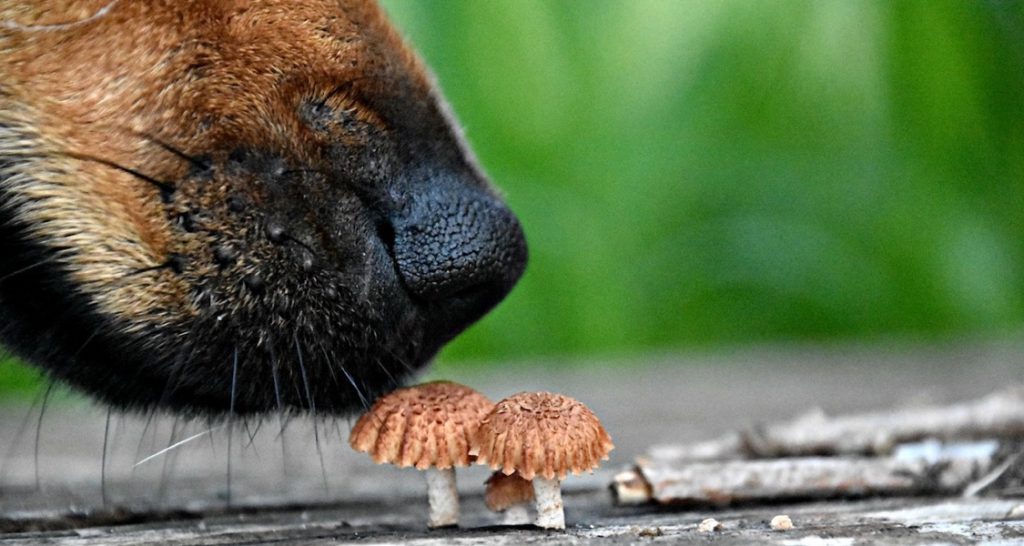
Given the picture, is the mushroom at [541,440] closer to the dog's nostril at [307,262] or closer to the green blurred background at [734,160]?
the dog's nostril at [307,262]

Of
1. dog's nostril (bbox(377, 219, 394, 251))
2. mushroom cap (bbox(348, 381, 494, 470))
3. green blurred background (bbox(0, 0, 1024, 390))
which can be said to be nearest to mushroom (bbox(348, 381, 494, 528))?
mushroom cap (bbox(348, 381, 494, 470))

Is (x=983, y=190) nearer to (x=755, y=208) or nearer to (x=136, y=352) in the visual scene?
(x=755, y=208)

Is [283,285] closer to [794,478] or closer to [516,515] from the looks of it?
[516,515]

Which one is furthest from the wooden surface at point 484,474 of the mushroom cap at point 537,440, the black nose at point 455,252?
the black nose at point 455,252

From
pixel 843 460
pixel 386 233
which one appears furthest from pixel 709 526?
pixel 386 233

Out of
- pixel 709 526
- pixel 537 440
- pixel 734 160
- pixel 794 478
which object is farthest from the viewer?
pixel 734 160

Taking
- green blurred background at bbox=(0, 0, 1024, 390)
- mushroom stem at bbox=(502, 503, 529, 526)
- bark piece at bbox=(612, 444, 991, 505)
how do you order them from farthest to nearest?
green blurred background at bbox=(0, 0, 1024, 390) → bark piece at bbox=(612, 444, 991, 505) → mushroom stem at bbox=(502, 503, 529, 526)

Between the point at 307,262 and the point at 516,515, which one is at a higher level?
the point at 307,262

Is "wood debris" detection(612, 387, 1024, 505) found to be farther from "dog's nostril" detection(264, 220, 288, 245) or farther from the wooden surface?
"dog's nostril" detection(264, 220, 288, 245)
